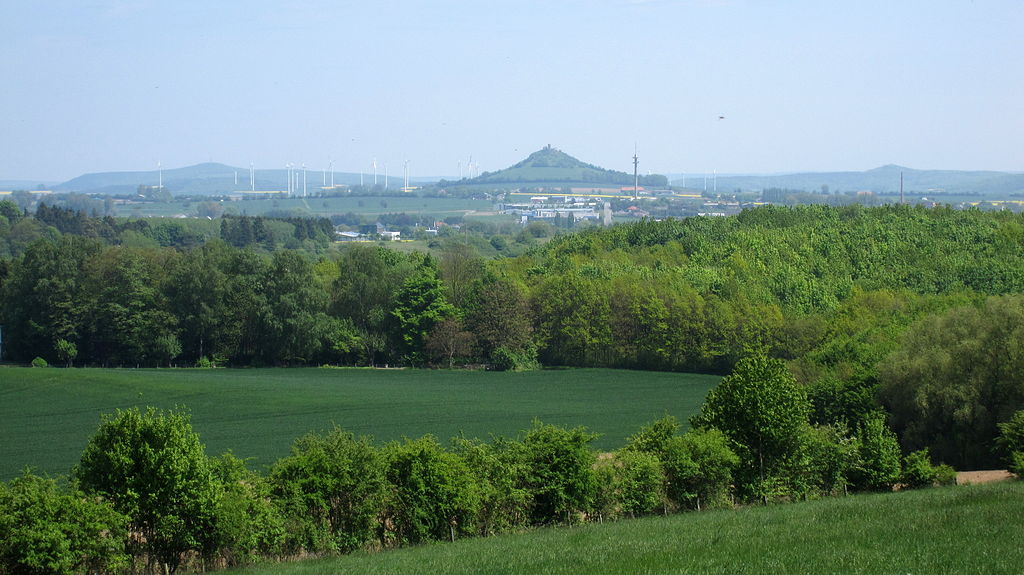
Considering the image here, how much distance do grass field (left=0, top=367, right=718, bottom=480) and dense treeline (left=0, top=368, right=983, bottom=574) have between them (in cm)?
1574

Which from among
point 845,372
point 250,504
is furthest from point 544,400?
point 250,504

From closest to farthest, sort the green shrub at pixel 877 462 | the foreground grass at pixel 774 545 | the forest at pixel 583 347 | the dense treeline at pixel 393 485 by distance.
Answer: the foreground grass at pixel 774 545 → the dense treeline at pixel 393 485 → the forest at pixel 583 347 → the green shrub at pixel 877 462

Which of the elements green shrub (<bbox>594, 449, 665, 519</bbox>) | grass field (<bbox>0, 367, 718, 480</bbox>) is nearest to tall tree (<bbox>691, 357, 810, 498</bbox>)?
green shrub (<bbox>594, 449, 665, 519</bbox>)

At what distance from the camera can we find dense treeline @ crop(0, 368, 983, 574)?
26.9 metres

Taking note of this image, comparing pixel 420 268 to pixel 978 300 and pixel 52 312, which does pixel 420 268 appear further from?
pixel 978 300

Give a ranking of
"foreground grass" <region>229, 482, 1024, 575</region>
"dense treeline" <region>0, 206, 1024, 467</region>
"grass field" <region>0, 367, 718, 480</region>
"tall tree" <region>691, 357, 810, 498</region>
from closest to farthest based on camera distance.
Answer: "foreground grass" <region>229, 482, 1024, 575</region>, "tall tree" <region>691, 357, 810, 498</region>, "grass field" <region>0, 367, 718, 480</region>, "dense treeline" <region>0, 206, 1024, 467</region>

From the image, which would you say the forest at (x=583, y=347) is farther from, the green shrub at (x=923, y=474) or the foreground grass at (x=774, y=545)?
the foreground grass at (x=774, y=545)

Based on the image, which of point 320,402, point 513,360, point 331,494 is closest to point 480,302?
point 513,360

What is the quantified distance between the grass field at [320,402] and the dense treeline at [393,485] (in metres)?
15.7

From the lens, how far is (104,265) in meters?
98.4

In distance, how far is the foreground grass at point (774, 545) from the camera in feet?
69.6

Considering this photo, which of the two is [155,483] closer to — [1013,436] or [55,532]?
[55,532]

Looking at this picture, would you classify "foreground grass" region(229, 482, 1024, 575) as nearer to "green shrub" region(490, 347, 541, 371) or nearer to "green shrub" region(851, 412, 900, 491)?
"green shrub" region(851, 412, 900, 491)

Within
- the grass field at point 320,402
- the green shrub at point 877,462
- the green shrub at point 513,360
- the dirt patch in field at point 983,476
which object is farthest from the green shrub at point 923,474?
the green shrub at point 513,360
